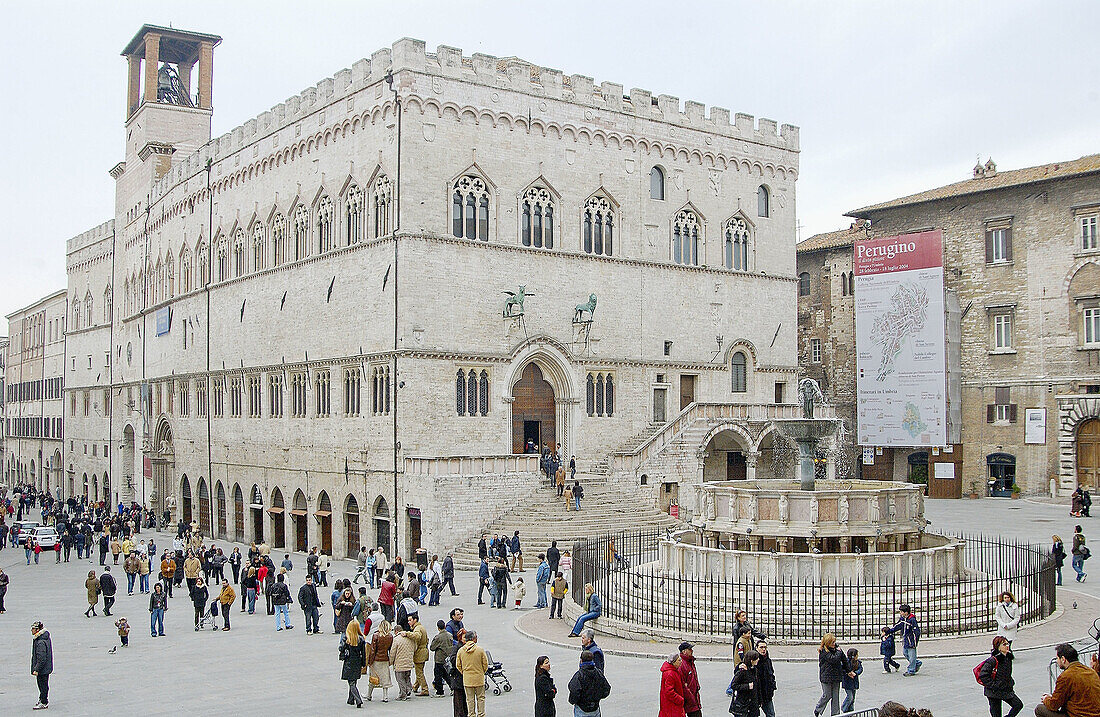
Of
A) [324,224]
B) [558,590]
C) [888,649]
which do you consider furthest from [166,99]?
[888,649]

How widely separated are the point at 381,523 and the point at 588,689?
2512 cm

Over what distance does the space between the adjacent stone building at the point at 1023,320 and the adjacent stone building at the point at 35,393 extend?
54.4 m

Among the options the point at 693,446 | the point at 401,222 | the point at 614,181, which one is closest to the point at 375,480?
the point at 401,222

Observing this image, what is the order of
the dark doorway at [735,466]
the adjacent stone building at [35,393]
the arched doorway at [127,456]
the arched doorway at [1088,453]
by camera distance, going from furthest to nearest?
the adjacent stone building at [35,393], the arched doorway at [127,456], the arched doorway at [1088,453], the dark doorway at [735,466]

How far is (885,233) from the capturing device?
5400 centimetres

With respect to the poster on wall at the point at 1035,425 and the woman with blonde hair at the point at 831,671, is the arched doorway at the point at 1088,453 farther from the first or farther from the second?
the woman with blonde hair at the point at 831,671

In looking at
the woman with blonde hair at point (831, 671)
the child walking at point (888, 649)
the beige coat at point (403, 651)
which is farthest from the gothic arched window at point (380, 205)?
the woman with blonde hair at point (831, 671)

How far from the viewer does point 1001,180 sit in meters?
50.5

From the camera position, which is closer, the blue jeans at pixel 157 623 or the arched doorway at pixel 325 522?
the blue jeans at pixel 157 623

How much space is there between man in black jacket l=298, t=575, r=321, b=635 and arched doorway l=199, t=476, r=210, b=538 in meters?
28.3

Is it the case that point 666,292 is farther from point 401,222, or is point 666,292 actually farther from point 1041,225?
point 1041,225

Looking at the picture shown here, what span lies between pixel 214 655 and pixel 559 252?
882 inches

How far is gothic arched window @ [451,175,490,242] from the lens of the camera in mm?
38094

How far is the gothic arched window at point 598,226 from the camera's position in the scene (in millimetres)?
41531
